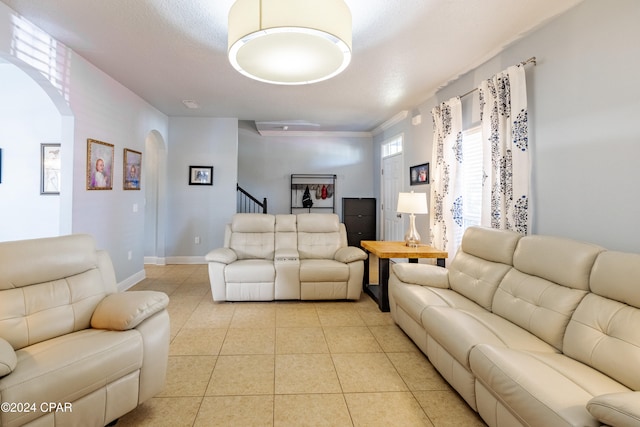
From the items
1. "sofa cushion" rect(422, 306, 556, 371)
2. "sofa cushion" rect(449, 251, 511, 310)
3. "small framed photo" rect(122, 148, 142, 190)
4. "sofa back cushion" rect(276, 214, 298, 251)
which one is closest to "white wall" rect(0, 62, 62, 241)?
"small framed photo" rect(122, 148, 142, 190)

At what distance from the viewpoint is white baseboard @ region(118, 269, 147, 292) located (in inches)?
160

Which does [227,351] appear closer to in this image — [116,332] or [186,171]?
[116,332]

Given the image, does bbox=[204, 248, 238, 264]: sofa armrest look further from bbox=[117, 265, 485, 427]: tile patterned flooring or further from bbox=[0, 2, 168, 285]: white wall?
bbox=[0, 2, 168, 285]: white wall

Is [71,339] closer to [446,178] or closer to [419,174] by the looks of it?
[446,178]

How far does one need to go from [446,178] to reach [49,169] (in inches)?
196

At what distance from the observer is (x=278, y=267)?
3762mm

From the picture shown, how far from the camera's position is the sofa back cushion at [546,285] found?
1755 mm

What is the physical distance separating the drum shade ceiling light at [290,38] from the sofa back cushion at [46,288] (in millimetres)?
1625

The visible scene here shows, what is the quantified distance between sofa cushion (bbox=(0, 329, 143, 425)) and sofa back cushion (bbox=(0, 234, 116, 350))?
9 cm

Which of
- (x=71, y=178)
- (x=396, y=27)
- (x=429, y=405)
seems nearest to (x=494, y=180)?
(x=396, y=27)

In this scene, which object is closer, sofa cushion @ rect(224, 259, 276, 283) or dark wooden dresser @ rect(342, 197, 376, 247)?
sofa cushion @ rect(224, 259, 276, 283)

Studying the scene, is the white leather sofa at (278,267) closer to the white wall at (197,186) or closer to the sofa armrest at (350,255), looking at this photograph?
the sofa armrest at (350,255)

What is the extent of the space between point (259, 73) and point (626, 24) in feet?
7.62

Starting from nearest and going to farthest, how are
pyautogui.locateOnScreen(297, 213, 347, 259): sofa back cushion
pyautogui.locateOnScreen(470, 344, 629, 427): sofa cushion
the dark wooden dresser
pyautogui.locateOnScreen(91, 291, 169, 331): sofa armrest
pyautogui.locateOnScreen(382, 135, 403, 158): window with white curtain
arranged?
1. pyautogui.locateOnScreen(470, 344, 629, 427): sofa cushion
2. pyautogui.locateOnScreen(91, 291, 169, 331): sofa armrest
3. pyautogui.locateOnScreen(297, 213, 347, 259): sofa back cushion
4. pyautogui.locateOnScreen(382, 135, 403, 158): window with white curtain
5. the dark wooden dresser
